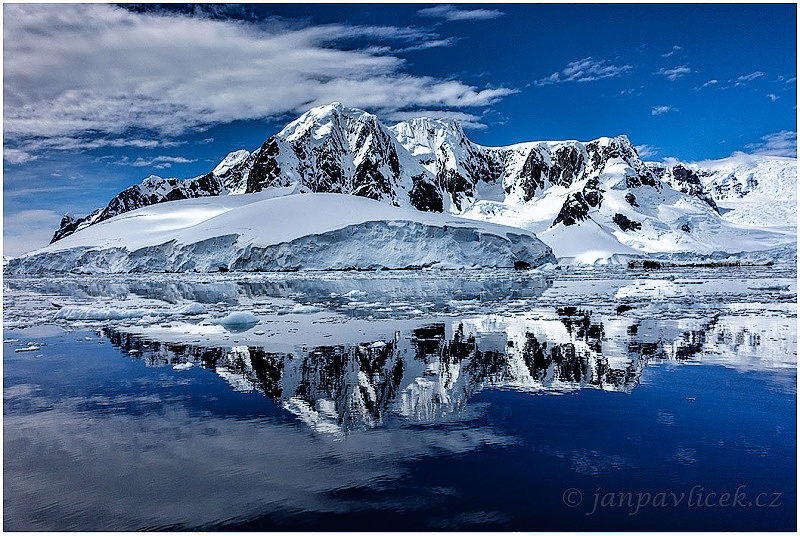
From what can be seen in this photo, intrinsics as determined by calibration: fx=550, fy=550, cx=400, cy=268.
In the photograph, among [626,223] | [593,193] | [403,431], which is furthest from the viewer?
[593,193]

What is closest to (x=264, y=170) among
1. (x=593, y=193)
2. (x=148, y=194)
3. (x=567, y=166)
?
(x=148, y=194)

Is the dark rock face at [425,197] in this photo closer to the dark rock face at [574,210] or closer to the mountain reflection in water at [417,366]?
the dark rock face at [574,210]

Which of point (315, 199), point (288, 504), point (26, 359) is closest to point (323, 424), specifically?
point (288, 504)

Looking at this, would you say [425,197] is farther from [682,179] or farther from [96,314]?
[96,314]

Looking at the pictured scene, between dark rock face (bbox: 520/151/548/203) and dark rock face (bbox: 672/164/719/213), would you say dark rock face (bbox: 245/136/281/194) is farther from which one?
dark rock face (bbox: 672/164/719/213)

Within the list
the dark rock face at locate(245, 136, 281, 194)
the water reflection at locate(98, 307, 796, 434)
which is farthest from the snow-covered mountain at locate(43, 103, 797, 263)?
the water reflection at locate(98, 307, 796, 434)

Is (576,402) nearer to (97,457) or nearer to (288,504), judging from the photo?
(288,504)
